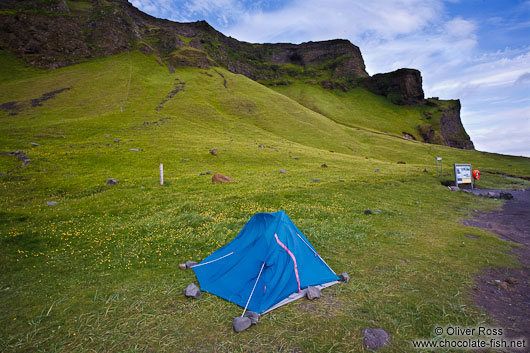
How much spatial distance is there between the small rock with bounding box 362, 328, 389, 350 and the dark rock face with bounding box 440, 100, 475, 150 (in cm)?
14557

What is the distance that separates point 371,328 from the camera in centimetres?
674

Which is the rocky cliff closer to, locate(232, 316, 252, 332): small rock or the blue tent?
the blue tent

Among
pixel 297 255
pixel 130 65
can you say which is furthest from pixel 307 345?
pixel 130 65

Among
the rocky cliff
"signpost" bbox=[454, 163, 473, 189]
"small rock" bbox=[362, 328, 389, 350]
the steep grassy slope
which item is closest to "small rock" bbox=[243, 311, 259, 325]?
"small rock" bbox=[362, 328, 389, 350]

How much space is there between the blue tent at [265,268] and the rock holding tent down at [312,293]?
0.25 metres

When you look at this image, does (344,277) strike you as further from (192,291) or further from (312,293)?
(192,291)

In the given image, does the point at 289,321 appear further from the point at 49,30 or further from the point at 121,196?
the point at 49,30

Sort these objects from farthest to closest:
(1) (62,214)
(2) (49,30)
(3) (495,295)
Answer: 1. (2) (49,30)
2. (1) (62,214)
3. (3) (495,295)

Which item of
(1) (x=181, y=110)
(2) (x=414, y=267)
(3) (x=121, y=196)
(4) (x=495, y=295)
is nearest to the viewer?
(4) (x=495, y=295)

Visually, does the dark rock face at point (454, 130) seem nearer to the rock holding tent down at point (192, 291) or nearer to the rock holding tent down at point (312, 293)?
the rock holding tent down at point (312, 293)

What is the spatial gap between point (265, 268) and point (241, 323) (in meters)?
2.13

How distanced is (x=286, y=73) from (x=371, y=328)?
611 feet

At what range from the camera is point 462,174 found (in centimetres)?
2919

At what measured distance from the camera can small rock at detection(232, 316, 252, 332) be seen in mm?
6699
